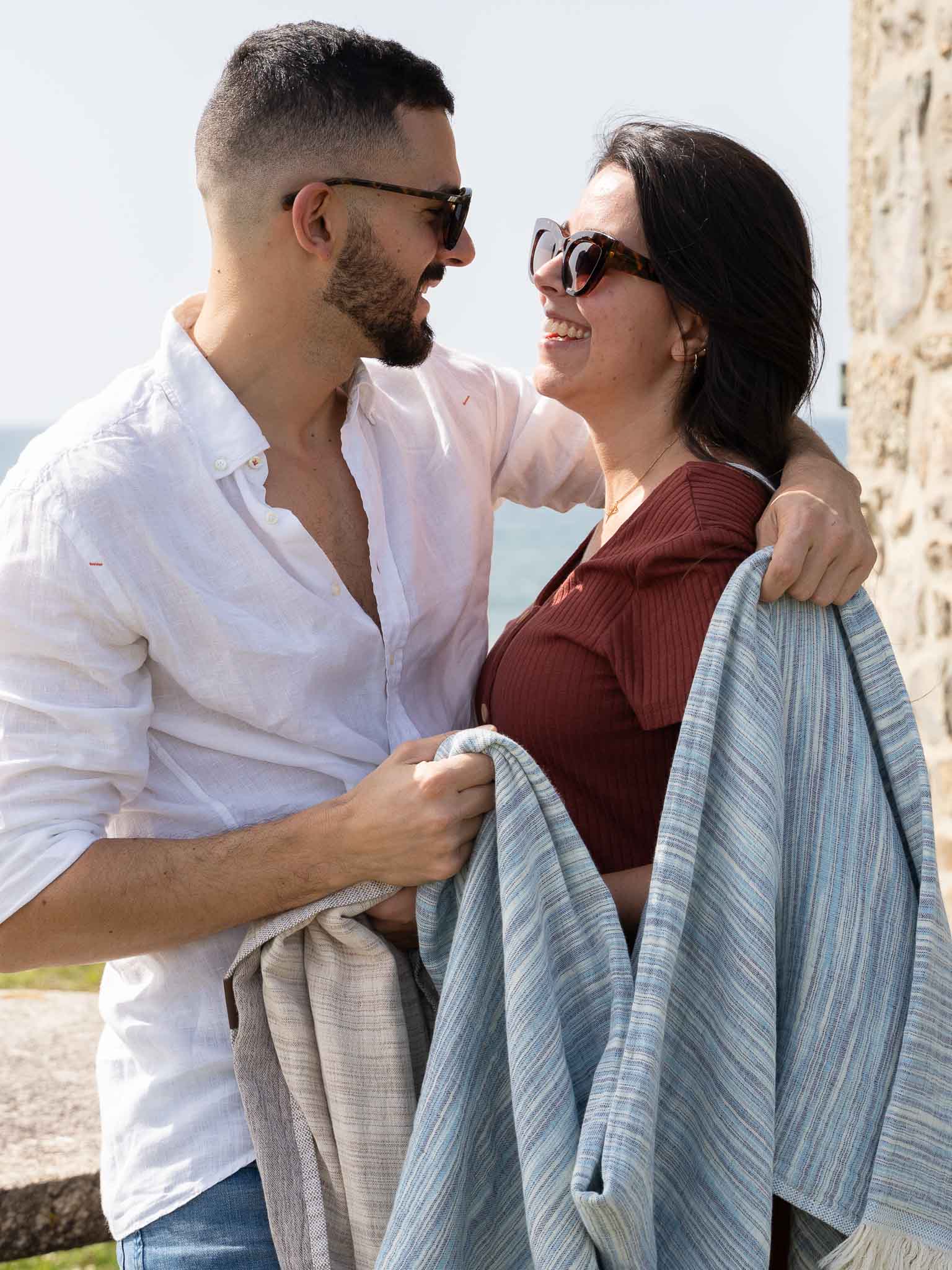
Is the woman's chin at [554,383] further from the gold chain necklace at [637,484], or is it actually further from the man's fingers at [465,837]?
the man's fingers at [465,837]

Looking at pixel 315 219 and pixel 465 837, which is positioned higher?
pixel 315 219

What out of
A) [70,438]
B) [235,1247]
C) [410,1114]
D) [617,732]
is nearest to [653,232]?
[617,732]

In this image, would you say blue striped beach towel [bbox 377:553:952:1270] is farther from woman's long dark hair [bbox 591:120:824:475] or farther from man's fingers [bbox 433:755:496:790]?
woman's long dark hair [bbox 591:120:824:475]

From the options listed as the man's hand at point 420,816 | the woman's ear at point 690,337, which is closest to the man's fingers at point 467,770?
the man's hand at point 420,816

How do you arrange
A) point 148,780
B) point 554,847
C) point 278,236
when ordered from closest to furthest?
point 554,847 → point 148,780 → point 278,236

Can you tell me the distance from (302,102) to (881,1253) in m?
2.05

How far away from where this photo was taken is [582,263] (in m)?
2.26

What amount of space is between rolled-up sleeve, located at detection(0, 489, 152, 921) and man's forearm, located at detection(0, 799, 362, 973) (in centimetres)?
4

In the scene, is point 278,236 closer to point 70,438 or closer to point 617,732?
point 70,438

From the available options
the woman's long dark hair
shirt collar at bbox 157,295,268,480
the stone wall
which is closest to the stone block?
the stone wall

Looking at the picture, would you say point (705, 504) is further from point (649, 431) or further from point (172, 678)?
point (172, 678)

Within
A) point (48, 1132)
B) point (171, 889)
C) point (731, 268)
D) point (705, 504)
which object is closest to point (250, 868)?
point (171, 889)

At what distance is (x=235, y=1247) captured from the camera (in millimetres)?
1957

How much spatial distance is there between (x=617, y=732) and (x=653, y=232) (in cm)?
87
